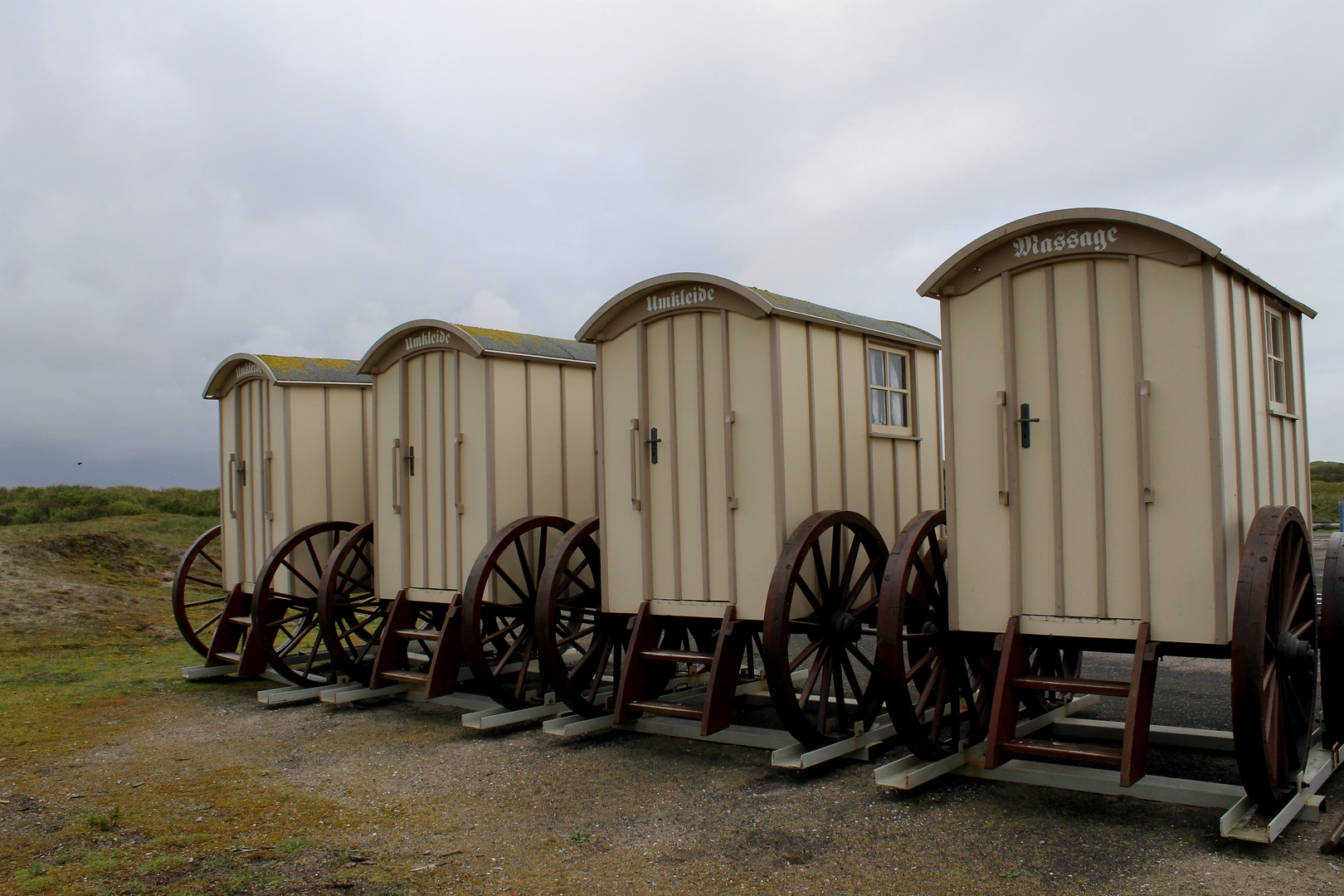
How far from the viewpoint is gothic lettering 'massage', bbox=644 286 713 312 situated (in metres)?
7.82

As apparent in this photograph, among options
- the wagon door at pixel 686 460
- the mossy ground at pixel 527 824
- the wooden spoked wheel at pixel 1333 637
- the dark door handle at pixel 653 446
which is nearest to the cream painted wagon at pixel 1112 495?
the wooden spoked wheel at pixel 1333 637

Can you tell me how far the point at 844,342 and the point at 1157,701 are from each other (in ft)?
14.0

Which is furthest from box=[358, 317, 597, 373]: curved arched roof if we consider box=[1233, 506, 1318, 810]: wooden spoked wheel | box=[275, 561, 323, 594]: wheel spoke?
box=[1233, 506, 1318, 810]: wooden spoked wheel

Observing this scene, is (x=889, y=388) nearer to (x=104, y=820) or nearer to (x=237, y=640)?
(x=104, y=820)

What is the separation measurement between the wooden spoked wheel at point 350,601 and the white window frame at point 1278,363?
25.7ft

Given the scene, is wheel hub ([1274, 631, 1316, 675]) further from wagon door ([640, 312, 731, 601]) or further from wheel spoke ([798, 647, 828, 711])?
wagon door ([640, 312, 731, 601])

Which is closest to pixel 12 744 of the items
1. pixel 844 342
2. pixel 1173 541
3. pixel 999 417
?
pixel 844 342

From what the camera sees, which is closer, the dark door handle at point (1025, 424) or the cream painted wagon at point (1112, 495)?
the cream painted wagon at point (1112, 495)

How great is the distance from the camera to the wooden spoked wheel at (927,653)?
6.12 metres

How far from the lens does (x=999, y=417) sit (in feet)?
20.9

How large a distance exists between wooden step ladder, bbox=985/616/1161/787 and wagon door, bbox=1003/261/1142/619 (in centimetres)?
27

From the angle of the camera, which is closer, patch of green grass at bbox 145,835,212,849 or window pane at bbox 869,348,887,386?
patch of green grass at bbox 145,835,212,849

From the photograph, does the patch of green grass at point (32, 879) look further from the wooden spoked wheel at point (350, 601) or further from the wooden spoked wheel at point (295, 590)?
the wooden spoked wheel at point (295, 590)

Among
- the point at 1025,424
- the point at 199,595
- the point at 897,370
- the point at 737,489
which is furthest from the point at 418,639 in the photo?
the point at 199,595
